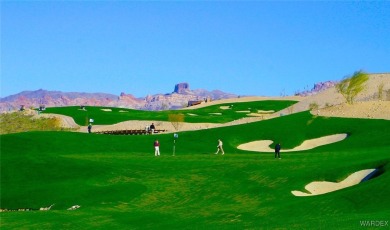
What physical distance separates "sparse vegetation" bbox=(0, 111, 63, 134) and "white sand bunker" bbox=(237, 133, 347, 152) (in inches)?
2199

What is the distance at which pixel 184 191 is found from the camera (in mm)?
39344

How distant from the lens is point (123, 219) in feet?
99.9

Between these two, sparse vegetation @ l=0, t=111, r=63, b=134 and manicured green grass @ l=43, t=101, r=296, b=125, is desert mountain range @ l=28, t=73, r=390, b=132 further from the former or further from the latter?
sparse vegetation @ l=0, t=111, r=63, b=134

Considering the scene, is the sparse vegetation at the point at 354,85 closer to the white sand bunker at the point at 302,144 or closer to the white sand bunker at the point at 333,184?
the white sand bunker at the point at 302,144

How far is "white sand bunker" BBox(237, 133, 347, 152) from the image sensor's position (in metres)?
69.3

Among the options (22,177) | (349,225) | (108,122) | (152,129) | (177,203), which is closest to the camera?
(349,225)

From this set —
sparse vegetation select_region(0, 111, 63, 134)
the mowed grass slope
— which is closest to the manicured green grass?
sparse vegetation select_region(0, 111, 63, 134)

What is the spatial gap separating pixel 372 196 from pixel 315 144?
131 ft

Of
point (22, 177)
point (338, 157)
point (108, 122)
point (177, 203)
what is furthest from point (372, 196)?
point (108, 122)

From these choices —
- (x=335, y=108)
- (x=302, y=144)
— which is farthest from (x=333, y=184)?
(x=335, y=108)

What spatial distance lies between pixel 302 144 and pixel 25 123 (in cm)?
7897

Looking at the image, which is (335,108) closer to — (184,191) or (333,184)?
(333,184)

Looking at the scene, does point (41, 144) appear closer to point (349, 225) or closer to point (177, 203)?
point (177, 203)

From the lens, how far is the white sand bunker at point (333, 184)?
3784cm
